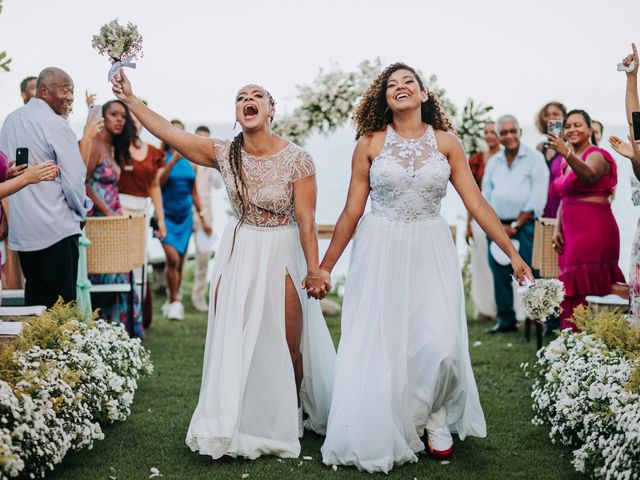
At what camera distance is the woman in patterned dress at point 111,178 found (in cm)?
830

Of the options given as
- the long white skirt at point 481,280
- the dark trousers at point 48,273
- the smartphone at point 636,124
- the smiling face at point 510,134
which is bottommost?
the long white skirt at point 481,280

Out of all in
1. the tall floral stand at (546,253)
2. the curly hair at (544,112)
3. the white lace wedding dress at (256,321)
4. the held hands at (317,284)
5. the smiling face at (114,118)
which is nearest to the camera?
the white lace wedding dress at (256,321)

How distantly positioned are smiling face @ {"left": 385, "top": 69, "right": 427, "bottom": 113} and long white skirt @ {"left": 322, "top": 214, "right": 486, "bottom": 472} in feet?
2.23

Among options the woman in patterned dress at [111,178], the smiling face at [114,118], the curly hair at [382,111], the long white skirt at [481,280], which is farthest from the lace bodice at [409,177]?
the long white skirt at [481,280]

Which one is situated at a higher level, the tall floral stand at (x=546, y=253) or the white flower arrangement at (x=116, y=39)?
the white flower arrangement at (x=116, y=39)

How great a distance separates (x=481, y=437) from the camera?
5.57 metres

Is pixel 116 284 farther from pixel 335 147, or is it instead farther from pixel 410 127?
pixel 335 147

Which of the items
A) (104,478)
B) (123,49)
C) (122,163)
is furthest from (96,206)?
(104,478)

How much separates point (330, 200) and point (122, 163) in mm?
5738

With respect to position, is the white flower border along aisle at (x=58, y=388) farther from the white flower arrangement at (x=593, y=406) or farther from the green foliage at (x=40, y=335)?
the white flower arrangement at (x=593, y=406)

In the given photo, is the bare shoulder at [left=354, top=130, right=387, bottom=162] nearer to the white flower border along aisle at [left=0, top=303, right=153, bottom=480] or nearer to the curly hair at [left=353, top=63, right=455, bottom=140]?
the curly hair at [left=353, top=63, right=455, bottom=140]

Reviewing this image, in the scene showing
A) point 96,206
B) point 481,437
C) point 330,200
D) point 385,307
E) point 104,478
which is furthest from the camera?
point 330,200

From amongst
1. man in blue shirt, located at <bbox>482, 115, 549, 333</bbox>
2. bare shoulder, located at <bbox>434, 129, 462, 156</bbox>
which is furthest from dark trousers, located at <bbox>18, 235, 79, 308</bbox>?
man in blue shirt, located at <bbox>482, 115, 549, 333</bbox>

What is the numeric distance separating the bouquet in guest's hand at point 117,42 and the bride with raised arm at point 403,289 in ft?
4.60
